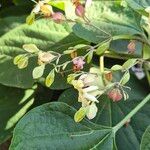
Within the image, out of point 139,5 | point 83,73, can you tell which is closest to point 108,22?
point 139,5

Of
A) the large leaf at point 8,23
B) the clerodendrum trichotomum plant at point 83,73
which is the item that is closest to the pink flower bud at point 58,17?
the clerodendrum trichotomum plant at point 83,73

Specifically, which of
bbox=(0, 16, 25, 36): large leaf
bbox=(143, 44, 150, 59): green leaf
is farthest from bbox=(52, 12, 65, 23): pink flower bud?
bbox=(0, 16, 25, 36): large leaf

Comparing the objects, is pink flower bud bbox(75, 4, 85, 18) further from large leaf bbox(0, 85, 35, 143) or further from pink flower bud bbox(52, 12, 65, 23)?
large leaf bbox(0, 85, 35, 143)

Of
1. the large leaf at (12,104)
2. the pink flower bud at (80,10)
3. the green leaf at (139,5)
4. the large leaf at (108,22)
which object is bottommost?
the large leaf at (12,104)

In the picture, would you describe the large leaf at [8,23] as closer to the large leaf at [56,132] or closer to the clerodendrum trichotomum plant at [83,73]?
the clerodendrum trichotomum plant at [83,73]

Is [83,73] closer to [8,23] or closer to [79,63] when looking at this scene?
[79,63]

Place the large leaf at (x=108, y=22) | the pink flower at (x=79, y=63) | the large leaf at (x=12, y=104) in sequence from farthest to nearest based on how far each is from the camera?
the large leaf at (x=12, y=104) < the large leaf at (x=108, y=22) < the pink flower at (x=79, y=63)
